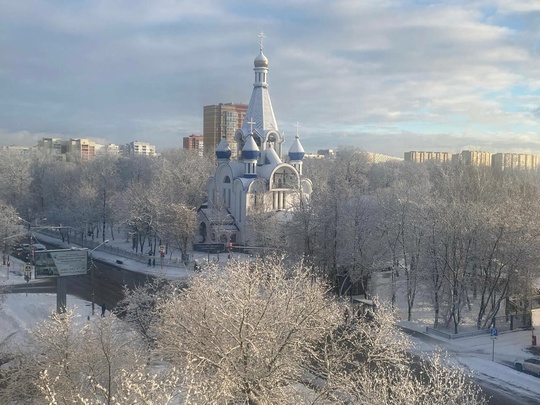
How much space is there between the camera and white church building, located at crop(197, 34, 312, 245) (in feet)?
137

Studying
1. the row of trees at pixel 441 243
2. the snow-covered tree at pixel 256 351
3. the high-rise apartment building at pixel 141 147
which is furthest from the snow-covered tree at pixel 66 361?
the high-rise apartment building at pixel 141 147

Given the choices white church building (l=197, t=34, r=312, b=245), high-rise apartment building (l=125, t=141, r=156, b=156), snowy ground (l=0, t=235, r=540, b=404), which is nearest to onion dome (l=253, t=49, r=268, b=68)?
white church building (l=197, t=34, r=312, b=245)

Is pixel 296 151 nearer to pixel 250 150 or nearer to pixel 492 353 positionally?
pixel 250 150

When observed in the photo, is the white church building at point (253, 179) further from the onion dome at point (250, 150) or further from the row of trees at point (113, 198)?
the row of trees at point (113, 198)

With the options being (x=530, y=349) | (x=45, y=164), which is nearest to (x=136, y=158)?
(x=45, y=164)

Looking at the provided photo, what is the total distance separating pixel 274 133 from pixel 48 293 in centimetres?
2244

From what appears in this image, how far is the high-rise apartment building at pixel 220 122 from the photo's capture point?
330ft

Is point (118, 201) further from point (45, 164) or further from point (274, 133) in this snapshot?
point (45, 164)

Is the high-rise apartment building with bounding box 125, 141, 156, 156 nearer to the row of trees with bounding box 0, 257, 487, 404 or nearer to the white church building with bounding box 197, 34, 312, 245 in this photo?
the white church building with bounding box 197, 34, 312, 245

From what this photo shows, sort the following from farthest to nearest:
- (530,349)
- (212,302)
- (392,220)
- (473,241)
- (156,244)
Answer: (156,244), (392,220), (473,241), (530,349), (212,302)

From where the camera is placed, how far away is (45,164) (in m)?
77.9

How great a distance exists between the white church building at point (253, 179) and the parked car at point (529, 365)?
77.0 ft

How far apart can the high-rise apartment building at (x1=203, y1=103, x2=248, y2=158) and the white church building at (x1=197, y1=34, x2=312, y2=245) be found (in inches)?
2058

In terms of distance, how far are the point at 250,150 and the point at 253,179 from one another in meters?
2.36
